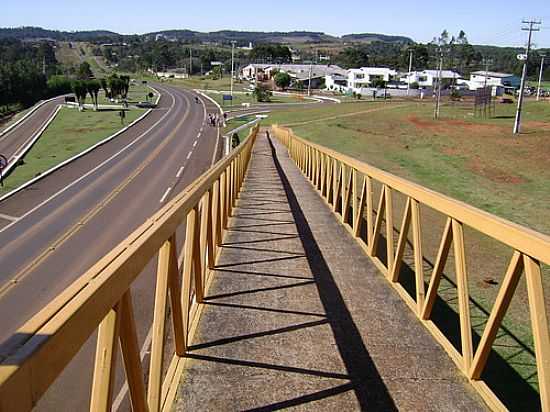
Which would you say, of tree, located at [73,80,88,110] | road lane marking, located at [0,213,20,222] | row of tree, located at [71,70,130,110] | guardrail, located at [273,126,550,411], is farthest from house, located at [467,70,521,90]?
guardrail, located at [273,126,550,411]

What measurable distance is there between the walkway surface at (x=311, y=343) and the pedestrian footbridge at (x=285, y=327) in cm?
2

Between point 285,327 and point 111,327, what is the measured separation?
9.41 feet

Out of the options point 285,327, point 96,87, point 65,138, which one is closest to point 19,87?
point 96,87

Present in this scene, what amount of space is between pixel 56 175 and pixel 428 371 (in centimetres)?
3163

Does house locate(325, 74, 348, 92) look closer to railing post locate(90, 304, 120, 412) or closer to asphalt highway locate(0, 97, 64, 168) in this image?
asphalt highway locate(0, 97, 64, 168)

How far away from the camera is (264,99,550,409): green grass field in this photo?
8.81m

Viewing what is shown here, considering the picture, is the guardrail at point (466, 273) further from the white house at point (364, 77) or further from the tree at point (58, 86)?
the white house at point (364, 77)

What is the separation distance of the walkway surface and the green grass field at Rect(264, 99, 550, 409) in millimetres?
2563

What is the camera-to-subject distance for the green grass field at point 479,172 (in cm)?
881

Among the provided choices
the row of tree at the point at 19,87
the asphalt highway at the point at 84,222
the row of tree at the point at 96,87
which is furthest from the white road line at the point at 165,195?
the row of tree at the point at 19,87

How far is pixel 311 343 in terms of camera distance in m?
4.87

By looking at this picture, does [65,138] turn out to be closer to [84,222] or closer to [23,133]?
[23,133]

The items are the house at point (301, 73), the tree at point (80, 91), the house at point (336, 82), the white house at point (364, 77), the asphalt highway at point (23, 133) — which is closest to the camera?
the asphalt highway at point (23, 133)

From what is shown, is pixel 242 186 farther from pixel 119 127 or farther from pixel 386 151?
pixel 119 127
